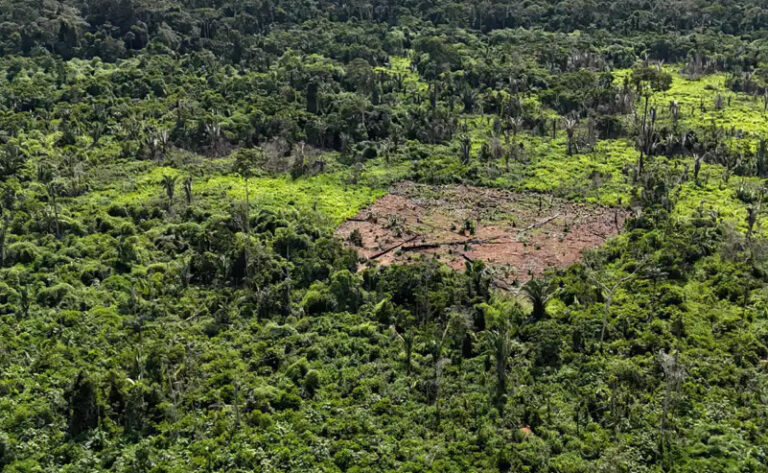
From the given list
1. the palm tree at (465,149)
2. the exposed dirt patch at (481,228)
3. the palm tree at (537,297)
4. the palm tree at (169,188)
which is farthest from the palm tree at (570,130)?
the palm tree at (169,188)

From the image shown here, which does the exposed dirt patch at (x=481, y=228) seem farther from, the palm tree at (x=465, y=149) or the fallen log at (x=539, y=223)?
the palm tree at (x=465, y=149)

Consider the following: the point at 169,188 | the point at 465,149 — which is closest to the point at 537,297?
the point at 465,149

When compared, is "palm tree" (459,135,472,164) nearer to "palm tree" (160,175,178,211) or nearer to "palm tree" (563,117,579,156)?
"palm tree" (563,117,579,156)

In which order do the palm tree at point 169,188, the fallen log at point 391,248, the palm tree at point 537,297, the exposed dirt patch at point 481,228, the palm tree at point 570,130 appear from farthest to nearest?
the palm tree at point 570,130 → the palm tree at point 169,188 → the fallen log at point 391,248 → the exposed dirt patch at point 481,228 → the palm tree at point 537,297

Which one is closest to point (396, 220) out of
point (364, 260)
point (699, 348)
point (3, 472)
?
point (364, 260)

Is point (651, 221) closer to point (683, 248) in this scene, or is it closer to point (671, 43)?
point (683, 248)

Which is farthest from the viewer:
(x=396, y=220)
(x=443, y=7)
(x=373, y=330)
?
(x=443, y=7)
